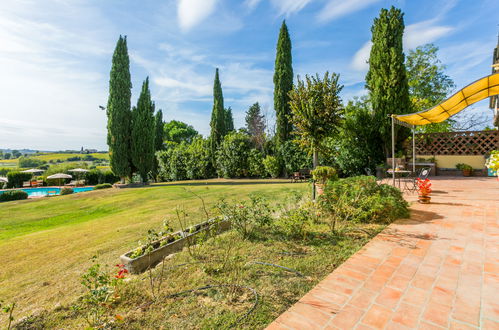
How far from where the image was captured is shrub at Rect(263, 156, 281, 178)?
45.8ft

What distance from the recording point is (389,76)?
11.3 meters

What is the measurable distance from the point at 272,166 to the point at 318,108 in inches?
247

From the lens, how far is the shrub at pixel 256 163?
48.3ft

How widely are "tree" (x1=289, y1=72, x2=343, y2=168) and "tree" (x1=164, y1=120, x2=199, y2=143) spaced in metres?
34.3

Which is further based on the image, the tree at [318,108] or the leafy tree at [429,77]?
the leafy tree at [429,77]

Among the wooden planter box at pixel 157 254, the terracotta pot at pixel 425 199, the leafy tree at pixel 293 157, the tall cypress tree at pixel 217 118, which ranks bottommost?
the wooden planter box at pixel 157 254

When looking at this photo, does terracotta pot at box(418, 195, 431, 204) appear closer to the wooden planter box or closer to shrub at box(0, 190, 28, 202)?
→ the wooden planter box

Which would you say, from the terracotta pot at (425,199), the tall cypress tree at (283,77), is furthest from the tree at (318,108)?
the tall cypress tree at (283,77)

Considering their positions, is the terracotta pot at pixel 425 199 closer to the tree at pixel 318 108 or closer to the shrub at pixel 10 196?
the tree at pixel 318 108

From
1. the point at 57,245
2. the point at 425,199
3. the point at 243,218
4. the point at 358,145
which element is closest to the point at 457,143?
the point at 358,145

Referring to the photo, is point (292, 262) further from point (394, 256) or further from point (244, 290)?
point (394, 256)

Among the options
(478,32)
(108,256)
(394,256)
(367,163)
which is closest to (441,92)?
(478,32)

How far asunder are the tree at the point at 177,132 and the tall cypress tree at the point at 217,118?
23446 mm

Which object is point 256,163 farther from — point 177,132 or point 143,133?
point 177,132
